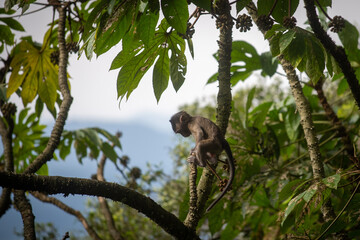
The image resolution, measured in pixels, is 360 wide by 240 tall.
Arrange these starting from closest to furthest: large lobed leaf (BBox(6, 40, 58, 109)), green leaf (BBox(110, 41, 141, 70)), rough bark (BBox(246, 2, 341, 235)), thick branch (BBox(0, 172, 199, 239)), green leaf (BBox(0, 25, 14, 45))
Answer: thick branch (BBox(0, 172, 199, 239)), green leaf (BBox(110, 41, 141, 70)), rough bark (BBox(246, 2, 341, 235)), large lobed leaf (BBox(6, 40, 58, 109)), green leaf (BBox(0, 25, 14, 45))

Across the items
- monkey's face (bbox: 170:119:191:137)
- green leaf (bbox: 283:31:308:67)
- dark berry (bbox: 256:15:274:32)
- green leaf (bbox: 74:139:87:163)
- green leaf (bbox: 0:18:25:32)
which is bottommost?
monkey's face (bbox: 170:119:191:137)

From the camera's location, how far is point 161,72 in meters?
1.14

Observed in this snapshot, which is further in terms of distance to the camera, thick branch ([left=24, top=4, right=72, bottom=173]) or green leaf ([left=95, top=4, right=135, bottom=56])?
thick branch ([left=24, top=4, right=72, bottom=173])

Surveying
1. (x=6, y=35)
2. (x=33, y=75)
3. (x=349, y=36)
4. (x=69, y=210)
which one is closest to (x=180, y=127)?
(x=349, y=36)

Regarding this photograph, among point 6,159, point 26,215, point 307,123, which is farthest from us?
point 6,159

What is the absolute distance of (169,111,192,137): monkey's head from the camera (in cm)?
88

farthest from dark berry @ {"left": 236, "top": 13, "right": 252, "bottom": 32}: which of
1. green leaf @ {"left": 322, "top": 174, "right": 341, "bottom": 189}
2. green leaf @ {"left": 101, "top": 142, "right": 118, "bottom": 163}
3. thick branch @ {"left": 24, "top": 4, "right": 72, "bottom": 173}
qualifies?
green leaf @ {"left": 101, "top": 142, "right": 118, "bottom": 163}

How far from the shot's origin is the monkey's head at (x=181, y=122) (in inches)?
34.7

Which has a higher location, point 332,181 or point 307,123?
point 307,123

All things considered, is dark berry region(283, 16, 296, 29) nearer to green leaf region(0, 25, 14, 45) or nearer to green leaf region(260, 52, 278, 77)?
green leaf region(260, 52, 278, 77)

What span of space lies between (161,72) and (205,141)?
48 centimetres

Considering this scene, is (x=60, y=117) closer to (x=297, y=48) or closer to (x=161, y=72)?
(x=161, y=72)

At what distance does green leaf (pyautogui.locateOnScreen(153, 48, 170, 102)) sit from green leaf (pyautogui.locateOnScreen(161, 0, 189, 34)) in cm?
28

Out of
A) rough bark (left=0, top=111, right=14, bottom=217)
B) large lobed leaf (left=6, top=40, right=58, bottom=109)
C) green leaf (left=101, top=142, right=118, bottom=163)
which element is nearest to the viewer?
rough bark (left=0, top=111, right=14, bottom=217)
